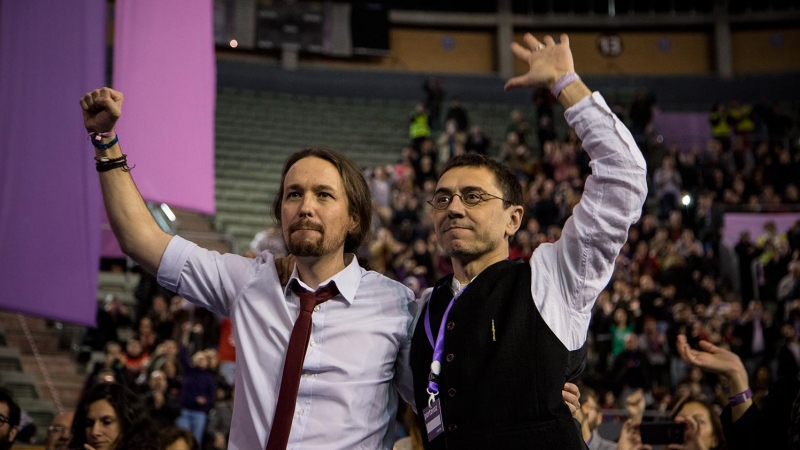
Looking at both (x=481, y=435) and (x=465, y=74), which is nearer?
(x=481, y=435)

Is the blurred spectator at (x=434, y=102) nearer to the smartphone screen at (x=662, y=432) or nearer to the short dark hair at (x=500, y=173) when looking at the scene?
the smartphone screen at (x=662, y=432)

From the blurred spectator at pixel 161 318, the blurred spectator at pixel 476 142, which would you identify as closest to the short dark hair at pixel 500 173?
the blurred spectator at pixel 161 318

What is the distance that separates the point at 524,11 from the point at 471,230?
22.1 meters

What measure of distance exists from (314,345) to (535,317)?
62 cm

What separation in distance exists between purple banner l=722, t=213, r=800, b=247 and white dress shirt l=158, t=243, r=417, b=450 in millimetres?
12246

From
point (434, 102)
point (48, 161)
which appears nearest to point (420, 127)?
point (434, 102)

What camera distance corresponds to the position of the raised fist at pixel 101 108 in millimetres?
2539

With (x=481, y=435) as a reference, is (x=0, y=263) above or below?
above

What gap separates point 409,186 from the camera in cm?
1410

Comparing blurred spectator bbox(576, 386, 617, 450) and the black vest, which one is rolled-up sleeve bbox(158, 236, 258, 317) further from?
blurred spectator bbox(576, 386, 617, 450)

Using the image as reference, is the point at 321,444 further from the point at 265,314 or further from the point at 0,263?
the point at 0,263

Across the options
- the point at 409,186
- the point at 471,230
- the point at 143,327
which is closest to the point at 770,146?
the point at 409,186

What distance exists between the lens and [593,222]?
247 cm

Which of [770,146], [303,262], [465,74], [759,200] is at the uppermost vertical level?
[465,74]
